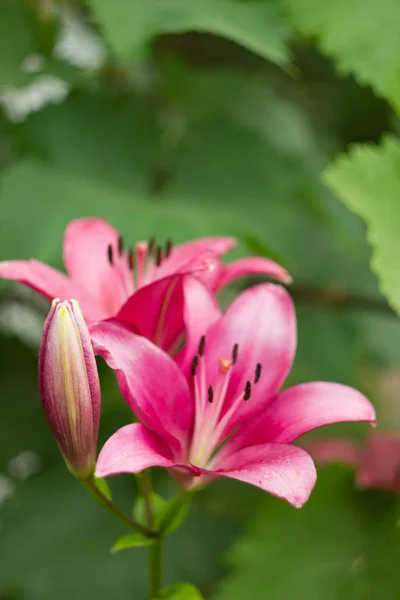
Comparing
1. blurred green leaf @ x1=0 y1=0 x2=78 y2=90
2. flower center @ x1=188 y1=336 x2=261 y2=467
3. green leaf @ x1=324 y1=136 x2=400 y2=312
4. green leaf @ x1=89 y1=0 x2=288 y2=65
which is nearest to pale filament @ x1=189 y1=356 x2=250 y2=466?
flower center @ x1=188 y1=336 x2=261 y2=467

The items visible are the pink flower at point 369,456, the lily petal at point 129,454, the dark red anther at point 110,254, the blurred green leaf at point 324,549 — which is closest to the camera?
the lily petal at point 129,454

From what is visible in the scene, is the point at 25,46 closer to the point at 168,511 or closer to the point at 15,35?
the point at 15,35

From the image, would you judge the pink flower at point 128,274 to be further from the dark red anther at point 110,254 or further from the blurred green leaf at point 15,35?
the blurred green leaf at point 15,35

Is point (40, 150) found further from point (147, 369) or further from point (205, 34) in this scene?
point (147, 369)

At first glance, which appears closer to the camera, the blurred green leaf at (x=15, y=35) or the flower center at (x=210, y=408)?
the flower center at (x=210, y=408)

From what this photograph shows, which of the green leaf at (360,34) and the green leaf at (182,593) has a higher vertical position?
the green leaf at (360,34)


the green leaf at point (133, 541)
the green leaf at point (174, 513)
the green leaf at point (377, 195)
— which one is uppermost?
the green leaf at point (377, 195)

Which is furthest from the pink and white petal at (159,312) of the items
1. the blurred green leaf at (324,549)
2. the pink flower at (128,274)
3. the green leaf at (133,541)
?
the blurred green leaf at (324,549)
